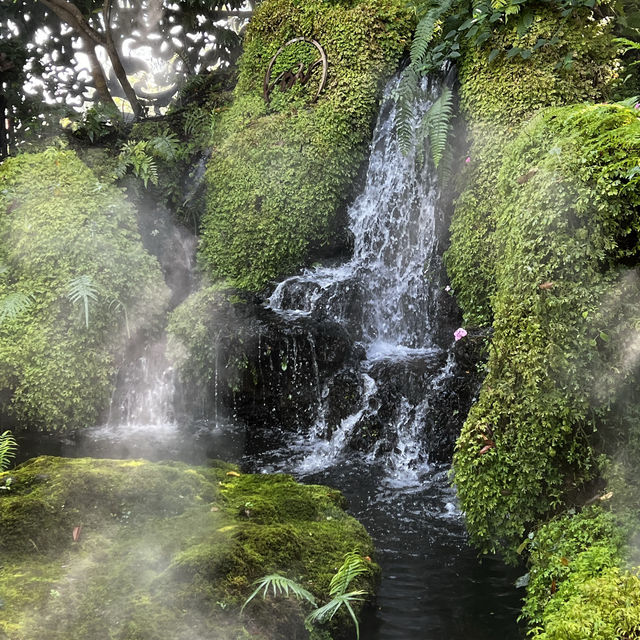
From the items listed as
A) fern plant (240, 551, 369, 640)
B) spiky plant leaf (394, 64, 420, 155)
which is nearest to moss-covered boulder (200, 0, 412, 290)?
spiky plant leaf (394, 64, 420, 155)

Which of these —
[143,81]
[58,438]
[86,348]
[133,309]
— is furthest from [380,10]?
[143,81]

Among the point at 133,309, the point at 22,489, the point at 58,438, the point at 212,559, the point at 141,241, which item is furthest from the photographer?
the point at 141,241

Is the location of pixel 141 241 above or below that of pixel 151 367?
above

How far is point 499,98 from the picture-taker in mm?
6461

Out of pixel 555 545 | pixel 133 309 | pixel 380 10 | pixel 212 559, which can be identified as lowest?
pixel 555 545

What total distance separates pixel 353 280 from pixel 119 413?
356cm

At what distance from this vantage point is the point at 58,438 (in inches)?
273

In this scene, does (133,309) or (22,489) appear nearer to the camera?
(22,489)

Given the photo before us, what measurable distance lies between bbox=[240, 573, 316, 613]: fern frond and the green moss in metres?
3.83

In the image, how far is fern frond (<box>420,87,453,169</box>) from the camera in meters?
6.81

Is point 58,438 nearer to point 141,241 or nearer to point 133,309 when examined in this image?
point 133,309

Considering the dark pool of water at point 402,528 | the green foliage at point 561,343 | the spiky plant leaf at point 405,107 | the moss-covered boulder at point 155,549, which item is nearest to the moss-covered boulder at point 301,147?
the spiky plant leaf at point 405,107

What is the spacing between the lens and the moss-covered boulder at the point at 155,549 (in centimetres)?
272

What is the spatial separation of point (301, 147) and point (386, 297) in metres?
2.62
